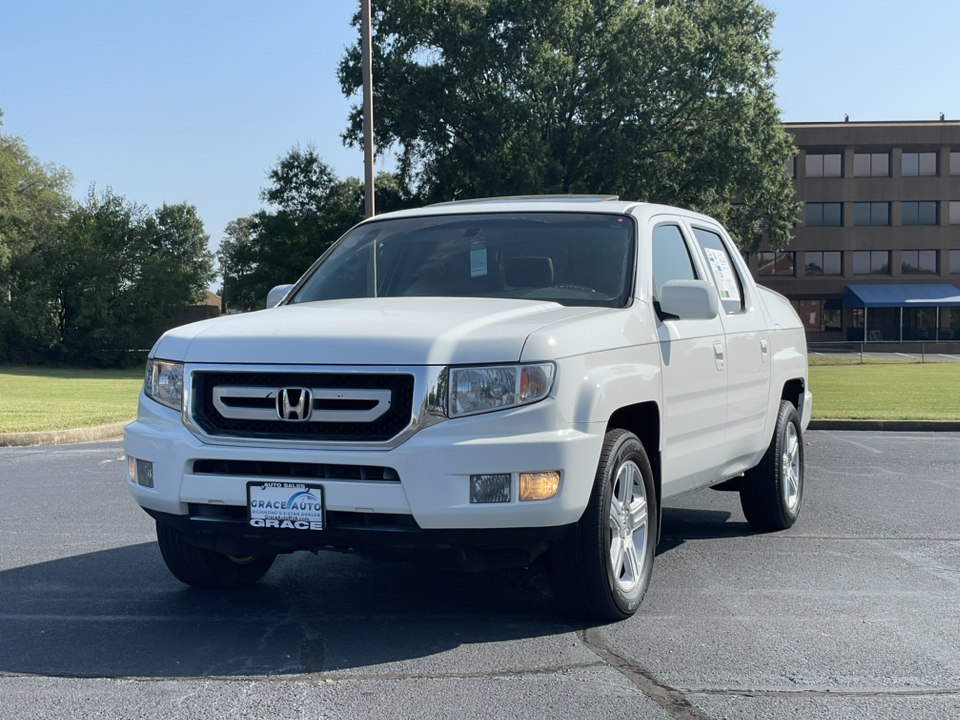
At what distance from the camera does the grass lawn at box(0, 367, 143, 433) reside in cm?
1505

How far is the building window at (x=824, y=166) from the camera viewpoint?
73.0 meters

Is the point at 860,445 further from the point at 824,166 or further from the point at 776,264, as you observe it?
the point at 824,166

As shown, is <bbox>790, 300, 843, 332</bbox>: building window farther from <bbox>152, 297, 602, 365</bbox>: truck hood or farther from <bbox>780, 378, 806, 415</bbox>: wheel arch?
<bbox>152, 297, 602, 365</bbox>: truck hood

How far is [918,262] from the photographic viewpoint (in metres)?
73.2

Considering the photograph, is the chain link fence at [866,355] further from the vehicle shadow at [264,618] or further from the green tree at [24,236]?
the vehicle shadow at [264,618]

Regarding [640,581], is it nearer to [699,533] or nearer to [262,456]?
[262,456]

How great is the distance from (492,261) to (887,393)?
19.8 m

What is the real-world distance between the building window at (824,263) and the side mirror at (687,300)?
71.1 m

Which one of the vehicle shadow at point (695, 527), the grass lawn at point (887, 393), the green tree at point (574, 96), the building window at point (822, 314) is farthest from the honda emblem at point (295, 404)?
the building window at point (822, 314)

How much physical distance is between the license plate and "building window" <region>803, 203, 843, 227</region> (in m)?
72.8

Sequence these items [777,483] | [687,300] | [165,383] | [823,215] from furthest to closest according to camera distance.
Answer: [823,215]
[777,483]
[687,300]
[165,383]

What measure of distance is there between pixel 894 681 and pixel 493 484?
5.35 feet

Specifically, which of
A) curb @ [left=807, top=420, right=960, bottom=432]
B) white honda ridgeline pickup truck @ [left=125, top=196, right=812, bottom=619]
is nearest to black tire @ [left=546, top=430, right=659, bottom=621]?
white honda ridgeline pickup truck @ [left=125, top=196, right=812, bottom=619]

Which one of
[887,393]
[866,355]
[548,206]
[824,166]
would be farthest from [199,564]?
[824,166]
